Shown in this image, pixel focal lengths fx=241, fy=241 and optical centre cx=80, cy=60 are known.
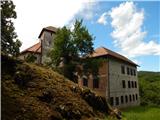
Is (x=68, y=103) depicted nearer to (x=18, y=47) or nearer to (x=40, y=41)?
(x=18, y=47)

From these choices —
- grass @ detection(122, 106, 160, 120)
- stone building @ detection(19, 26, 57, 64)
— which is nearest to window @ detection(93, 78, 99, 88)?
grass @ detection(122, 106, 160, 120)

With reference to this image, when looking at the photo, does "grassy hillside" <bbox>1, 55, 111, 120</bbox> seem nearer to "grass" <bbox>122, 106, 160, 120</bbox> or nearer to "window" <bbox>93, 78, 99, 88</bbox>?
"grass" <bbox>122, 106, 160, 120</bbox>

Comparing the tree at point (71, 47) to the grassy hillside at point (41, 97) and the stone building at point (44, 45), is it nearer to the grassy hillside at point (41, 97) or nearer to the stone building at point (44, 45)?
the stone building at point (44, 45)

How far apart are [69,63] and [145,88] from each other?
43.0 metres

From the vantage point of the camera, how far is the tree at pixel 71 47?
34.2 meters

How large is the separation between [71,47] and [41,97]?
74.0ft

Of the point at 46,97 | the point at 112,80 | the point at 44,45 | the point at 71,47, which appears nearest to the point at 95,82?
the point at 112,80

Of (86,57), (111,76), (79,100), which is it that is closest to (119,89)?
(111,76)

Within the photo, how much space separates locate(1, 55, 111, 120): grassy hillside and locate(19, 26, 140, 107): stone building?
67.7ft

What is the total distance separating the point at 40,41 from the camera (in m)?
45.1

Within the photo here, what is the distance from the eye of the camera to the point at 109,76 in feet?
123

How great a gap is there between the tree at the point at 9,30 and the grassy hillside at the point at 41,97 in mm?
14144

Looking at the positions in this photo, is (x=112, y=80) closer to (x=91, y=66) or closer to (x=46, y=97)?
(x=91, y=66)

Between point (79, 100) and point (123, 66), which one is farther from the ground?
point (123, 66)
